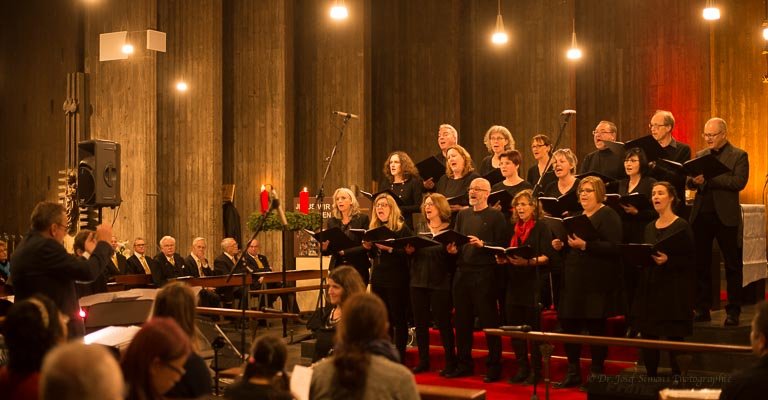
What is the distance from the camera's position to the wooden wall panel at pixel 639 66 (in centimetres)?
1194

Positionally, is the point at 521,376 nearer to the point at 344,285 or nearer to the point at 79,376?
the point at 344,285

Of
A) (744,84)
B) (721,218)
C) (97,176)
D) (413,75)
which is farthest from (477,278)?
(413,75)

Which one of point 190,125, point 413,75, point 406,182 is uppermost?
point 413,75

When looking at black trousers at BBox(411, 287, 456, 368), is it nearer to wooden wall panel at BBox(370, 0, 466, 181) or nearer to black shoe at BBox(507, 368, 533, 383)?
black shoe at BBox(507, 368, 533, 383)

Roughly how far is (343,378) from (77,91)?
11565mm

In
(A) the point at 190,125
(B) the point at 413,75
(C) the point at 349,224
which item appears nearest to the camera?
(C) the point at 349,224

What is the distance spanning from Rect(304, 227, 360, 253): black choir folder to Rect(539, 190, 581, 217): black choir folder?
163cm

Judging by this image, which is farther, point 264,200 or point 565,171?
point 264,200

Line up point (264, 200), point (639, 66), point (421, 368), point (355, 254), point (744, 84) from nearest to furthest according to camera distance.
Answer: point (421, 368) → point (355, 254) → point (744, 84) → point (264, 200) → point (639, 66)

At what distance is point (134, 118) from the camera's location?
1295 centimetres

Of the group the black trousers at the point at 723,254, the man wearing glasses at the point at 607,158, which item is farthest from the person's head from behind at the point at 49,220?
the black trousers at the point at 723,254

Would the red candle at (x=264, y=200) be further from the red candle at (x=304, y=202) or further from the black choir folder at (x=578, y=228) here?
the black choir folder at (x=578, y=228)

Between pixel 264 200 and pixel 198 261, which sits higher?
pixel 264 200

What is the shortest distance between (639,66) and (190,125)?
6336 millimetres
